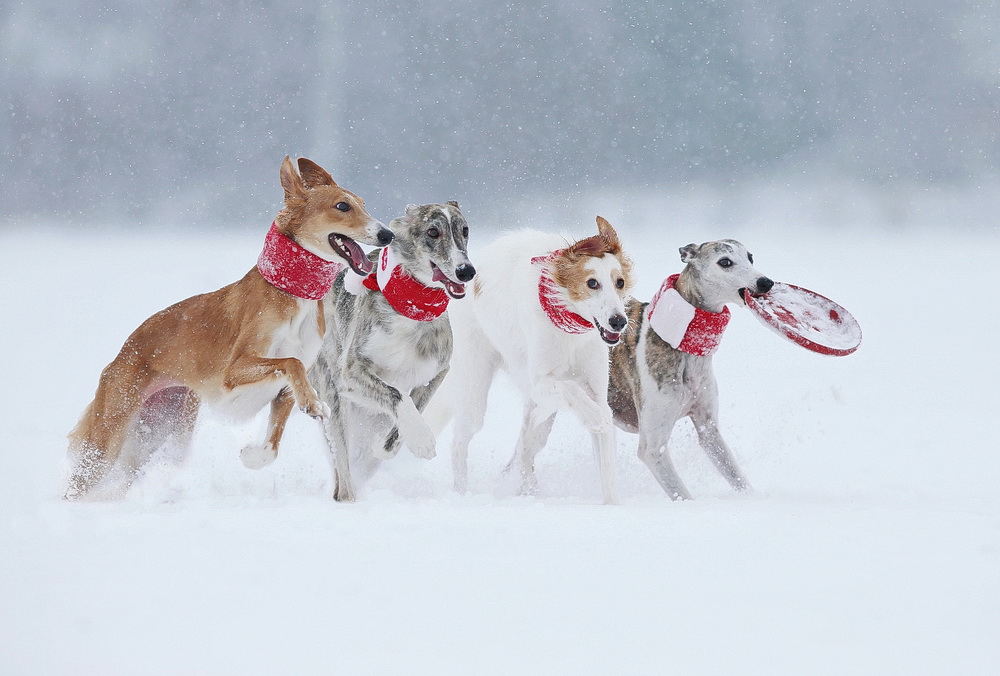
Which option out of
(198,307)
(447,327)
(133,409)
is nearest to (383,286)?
(447,327)

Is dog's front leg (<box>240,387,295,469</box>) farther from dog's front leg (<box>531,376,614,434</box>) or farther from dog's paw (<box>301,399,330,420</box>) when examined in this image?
dog's front leg (<box>531,376,614,434</box>)

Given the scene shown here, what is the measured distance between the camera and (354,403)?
18.6ft

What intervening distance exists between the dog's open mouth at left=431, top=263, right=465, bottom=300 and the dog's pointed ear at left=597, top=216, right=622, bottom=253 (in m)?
0.97

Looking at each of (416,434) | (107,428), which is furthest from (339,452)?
(107,428)

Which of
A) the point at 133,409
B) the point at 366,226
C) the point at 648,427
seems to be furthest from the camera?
the point at 648,427

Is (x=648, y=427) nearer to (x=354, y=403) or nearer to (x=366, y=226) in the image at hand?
(x=354, y=403)

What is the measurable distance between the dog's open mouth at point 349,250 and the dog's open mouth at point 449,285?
1.32 feet

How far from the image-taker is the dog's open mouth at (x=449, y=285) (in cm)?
516

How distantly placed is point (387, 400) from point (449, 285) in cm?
73

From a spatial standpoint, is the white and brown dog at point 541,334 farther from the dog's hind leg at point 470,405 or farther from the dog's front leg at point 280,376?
the dog's front leg at point 280,376

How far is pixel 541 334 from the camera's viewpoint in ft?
18.7

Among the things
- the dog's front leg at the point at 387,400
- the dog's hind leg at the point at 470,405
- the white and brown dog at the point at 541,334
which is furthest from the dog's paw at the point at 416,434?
the dog's hind leg at the point at 470,405

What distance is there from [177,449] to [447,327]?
1706mm

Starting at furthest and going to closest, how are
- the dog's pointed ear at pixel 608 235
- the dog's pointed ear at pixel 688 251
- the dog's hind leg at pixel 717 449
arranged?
1. the dog's hind leg at pixel 717 449
2. the dog's pointed ear at pixel 688 251
3. the dog's pointed ear at pixel 608 235
